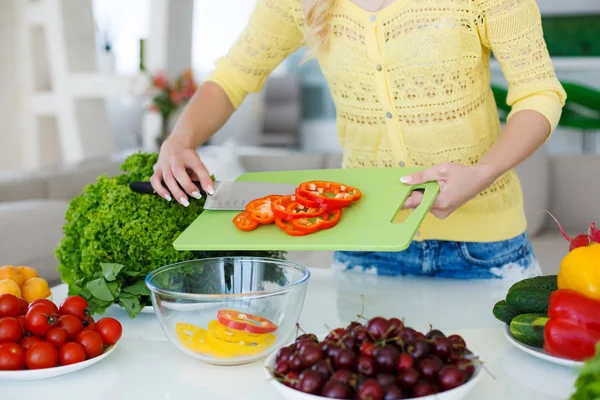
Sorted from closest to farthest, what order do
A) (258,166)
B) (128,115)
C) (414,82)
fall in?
Answer: (414,82) → (258,166) → (128,115)

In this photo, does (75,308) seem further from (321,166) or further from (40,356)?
(321,166)

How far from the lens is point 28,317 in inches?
38.8

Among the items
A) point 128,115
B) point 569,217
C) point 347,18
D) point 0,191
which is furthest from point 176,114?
point 347,18

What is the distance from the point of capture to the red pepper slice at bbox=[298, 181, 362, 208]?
1.14m

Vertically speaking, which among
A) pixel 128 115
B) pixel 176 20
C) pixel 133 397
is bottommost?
pixel 128 115

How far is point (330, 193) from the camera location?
1197 millimetres

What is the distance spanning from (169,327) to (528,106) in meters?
0.76

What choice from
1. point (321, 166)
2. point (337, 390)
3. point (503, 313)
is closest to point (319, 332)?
point (503, 313)

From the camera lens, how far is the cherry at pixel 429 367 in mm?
784

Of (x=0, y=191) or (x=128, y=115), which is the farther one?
(x=128, y=115)

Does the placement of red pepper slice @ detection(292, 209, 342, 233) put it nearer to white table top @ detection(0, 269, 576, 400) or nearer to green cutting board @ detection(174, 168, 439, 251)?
green cutting board @ detection(174, 168, 439, 251)

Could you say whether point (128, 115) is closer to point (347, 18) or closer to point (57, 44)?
point (57, 44)

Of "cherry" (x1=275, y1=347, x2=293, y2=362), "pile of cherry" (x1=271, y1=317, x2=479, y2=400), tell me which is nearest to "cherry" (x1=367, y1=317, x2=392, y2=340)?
"pile of cherry" (x1=271, y1=317, x2=479, y2=400)

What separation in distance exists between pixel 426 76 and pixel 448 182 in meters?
0.32
